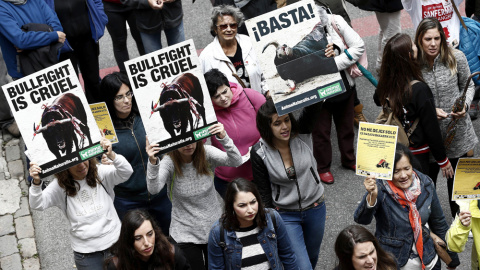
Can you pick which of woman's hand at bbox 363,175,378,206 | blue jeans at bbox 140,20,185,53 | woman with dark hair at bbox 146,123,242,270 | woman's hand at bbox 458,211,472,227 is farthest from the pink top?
blue jeans at bbox 140,20,185,53

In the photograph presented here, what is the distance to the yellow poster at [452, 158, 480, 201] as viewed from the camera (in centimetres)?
516

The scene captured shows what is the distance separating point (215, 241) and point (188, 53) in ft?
4.36

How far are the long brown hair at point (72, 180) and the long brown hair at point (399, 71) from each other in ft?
7.73

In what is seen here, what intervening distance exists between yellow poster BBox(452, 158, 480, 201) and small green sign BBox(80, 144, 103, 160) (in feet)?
8.40

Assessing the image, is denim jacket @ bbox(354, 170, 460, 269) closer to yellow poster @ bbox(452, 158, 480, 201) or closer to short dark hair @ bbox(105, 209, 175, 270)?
yellow poster @ bbox(452, 158, 480, 201)

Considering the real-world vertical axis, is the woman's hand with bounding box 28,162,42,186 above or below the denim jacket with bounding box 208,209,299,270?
above

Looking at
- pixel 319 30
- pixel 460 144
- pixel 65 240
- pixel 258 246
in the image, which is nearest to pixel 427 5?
pixel 460 144

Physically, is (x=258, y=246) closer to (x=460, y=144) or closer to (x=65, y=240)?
(x=460, y=144)

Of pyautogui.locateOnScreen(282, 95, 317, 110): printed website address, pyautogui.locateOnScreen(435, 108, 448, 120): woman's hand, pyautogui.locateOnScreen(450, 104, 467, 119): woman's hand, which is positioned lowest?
pyautogui.locateOnScreen(450, 104, 467, 119): woman's hand

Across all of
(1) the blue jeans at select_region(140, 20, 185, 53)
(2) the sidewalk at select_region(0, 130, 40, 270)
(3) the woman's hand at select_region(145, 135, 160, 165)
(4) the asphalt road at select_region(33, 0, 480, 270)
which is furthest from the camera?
(1) the blue jeans at select_region(140, 20, 185, 53)

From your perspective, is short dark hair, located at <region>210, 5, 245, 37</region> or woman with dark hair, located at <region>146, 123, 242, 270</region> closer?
woman with dark hair, located at <region>146, 123, 242, 270</region>

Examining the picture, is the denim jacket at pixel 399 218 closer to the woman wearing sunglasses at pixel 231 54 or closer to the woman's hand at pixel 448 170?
the woman's hand at pixel 448 170

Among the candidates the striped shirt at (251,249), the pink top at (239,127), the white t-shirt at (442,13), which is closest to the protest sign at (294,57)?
the pink top at (239,127)

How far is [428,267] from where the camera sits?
16.6 feet
